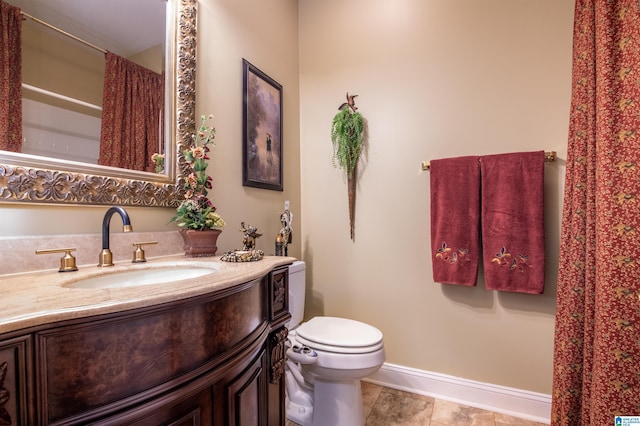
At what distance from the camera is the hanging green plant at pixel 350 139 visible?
193 cm

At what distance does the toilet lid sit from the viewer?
52.7 inches

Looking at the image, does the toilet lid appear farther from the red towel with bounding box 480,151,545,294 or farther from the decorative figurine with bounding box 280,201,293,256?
the red towel with bounding box 480,151,545,294

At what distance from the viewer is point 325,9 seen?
210cm

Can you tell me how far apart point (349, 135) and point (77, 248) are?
5.06ft

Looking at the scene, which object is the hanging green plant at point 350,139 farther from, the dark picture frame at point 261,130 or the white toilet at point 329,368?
the white toilet at point 329,368

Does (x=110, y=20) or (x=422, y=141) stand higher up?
(x=110, y=20)

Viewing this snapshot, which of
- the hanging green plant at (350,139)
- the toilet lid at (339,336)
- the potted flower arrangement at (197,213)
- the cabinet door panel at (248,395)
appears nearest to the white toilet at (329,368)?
the toilet lid at (339,336)

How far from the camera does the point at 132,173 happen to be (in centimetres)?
108

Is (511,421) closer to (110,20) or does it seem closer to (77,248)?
(77,248)

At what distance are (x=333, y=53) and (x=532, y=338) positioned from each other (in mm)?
2173

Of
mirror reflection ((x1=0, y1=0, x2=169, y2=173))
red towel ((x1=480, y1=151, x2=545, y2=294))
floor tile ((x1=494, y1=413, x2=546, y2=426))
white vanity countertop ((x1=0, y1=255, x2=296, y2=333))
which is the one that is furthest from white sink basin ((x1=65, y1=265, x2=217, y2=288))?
floor tile ((x1=494, y1=413, x2=546, y2=426))

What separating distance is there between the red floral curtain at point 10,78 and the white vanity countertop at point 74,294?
0.39m

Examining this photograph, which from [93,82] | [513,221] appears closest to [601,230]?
[513,221]

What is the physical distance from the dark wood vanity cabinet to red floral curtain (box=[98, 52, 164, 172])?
0.72 metres
